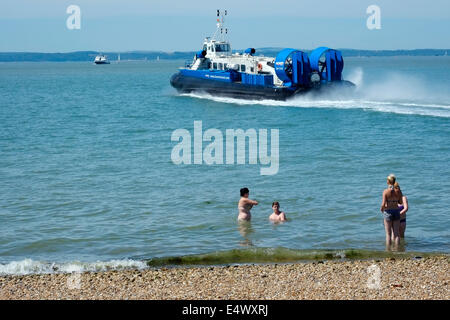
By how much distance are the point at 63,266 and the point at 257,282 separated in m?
3.31

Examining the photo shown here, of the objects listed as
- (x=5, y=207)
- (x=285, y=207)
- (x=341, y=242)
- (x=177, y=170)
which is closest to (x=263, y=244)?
(x=341, y=242)

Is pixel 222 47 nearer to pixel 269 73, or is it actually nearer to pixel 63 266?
pixel 269 73

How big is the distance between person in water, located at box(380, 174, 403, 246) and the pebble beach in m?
0.92

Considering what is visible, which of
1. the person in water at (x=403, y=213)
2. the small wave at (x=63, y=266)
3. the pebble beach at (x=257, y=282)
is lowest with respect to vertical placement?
the small wave at (x=63, y=266)

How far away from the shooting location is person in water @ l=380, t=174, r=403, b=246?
410 inches

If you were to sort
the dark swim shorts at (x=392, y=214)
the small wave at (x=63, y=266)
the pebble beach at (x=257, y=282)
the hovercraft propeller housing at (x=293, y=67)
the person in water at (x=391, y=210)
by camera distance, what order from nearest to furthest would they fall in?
the pebble beach at (x=257, y=282) → the small wave at (x=63, y=266) → the person in water at (x=391, y=210) → the dark swim shorts at (x=392, y=214) → the hovercraft propeller housing at (x=293, y=67)

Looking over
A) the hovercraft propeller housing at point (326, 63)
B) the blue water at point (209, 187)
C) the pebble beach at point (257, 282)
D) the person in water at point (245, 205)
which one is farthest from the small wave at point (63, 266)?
the hovercraft propeller housing at point (326, 63)

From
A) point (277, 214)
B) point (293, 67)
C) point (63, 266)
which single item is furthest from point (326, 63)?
point (63, 266)

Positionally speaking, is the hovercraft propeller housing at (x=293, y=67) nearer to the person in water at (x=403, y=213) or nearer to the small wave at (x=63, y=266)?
the person in water at (x=403, y=213)

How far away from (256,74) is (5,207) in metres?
25.0

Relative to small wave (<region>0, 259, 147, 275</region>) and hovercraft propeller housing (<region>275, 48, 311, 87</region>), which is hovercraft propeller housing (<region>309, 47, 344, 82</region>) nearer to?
hovercraft propeller housing (<region>275, 48, 311, 87</region>)

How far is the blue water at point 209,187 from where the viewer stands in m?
12.0

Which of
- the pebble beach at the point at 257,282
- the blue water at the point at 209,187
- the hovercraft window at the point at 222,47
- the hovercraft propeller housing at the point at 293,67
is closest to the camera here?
the pebble beach at the point at 257,282

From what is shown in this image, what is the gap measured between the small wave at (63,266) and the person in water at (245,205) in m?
3.10
